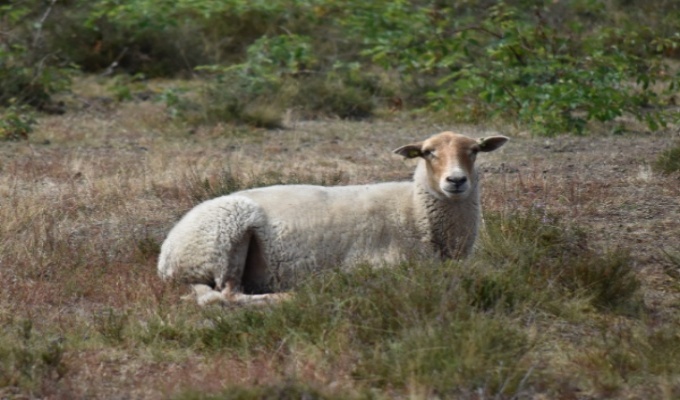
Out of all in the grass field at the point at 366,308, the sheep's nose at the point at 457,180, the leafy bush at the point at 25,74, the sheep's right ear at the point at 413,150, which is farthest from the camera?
the leafy bush at the point at 25,74

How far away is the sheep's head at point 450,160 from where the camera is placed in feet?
26.0

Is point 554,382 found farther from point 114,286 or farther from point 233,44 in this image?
point 233,44

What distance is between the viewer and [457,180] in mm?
7910

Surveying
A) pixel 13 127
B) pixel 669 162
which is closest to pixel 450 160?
pixel 669 162

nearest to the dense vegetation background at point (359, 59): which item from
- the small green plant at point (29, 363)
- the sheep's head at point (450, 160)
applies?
the sheep's head at point (450, 160)

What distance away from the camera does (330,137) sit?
49.6ft

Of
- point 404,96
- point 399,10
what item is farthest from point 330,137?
point 399,10

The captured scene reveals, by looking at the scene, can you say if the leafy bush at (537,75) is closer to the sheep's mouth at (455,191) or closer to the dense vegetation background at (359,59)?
the dense vegetation background at (359,59)

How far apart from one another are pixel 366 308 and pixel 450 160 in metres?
1.63

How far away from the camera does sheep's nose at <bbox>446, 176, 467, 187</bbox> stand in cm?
790

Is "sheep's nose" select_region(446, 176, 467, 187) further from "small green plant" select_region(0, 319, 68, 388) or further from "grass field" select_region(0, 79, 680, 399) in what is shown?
"small green plant" select_region(0, 319, 68, 388)

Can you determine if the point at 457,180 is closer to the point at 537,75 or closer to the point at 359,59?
the point at 537,75

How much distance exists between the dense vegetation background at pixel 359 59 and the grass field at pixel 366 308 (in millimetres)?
3213

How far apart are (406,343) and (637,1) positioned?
19018 millimetres
